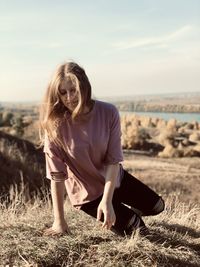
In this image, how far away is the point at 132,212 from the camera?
4.26 m

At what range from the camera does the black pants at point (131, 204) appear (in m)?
4.19

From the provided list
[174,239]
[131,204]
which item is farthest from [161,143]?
[174,239]

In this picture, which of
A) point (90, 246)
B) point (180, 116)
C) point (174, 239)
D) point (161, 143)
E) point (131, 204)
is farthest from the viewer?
point (180, 116)

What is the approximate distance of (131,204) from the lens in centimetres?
453

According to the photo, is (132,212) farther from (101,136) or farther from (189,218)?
(189,218)

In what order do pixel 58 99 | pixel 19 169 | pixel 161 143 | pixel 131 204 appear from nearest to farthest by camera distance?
pixel 58 99 → pixel 131 204 → pixel 19 169 → pixel 161 143

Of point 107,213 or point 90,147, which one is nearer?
point 107,213

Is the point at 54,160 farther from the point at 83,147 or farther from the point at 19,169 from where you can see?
the point at 19,169

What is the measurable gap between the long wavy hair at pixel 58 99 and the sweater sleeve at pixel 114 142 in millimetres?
251

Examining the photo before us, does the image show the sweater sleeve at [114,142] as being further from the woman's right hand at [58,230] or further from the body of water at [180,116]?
the body of water at [180,116]

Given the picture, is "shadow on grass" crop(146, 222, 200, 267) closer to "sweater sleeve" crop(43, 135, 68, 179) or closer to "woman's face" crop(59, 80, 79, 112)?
"sweater sleeve" crop(43, 135, 68, 179)

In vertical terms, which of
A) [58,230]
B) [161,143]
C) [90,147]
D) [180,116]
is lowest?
[180,116]

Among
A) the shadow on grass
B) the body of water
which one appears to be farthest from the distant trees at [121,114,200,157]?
the shadow on grass

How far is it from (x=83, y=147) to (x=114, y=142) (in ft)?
0.79
